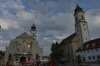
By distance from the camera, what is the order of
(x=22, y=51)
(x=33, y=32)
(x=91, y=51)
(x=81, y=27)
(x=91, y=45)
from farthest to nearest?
1. (x=33, y=32)
2. (x=81, y=27)
3. (x=22, y=51)
4. (x=91, y=45)
5. (x=91, y=51)

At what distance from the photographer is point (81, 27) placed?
176 feet

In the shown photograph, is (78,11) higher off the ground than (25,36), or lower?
higher

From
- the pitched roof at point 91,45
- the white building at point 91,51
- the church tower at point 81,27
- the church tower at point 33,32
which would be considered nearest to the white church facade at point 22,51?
the white building at point 91,51

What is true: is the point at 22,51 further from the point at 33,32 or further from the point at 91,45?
the point at 33,32

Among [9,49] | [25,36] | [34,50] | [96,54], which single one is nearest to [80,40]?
[96,54]

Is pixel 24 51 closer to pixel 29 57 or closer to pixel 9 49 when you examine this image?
pixel 29 57

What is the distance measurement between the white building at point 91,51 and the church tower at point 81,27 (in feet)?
12.5

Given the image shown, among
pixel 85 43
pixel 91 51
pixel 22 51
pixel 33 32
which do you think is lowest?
pixel 91 51

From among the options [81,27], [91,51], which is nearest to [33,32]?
[81,27]

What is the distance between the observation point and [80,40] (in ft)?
176

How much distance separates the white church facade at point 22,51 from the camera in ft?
146

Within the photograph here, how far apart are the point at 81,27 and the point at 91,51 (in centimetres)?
1434

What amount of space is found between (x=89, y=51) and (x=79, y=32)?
1244cm

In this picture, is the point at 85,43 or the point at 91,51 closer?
the point at 91,51
